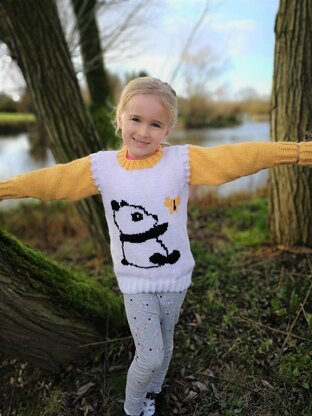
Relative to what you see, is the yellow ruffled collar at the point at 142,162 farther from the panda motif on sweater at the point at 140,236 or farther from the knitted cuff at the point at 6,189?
the knitted cuff at the point at 6,189

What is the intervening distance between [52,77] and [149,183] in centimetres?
196

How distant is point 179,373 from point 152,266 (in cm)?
97

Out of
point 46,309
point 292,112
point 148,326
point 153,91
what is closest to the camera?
point 153,91

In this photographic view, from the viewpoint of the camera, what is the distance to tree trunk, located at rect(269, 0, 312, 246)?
3.00 metres

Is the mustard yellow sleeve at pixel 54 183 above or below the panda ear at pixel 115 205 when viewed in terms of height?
above

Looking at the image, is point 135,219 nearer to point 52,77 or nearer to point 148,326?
point 148,326

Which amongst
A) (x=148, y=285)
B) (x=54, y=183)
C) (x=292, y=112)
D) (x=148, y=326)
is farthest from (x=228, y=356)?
(x=292, y=112)

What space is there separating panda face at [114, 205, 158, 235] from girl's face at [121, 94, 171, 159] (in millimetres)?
262

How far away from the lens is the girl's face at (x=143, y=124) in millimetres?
1715

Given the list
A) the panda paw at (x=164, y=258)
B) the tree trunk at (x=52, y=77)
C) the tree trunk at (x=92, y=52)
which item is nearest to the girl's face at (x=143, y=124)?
the panda paw at (x=164, y=258)

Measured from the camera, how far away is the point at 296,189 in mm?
3383

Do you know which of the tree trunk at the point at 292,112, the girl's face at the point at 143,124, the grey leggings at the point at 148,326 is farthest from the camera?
the tree trunk at the point at 292,112

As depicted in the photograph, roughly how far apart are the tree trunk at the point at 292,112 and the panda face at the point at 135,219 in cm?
191

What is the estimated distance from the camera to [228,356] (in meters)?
2.49
